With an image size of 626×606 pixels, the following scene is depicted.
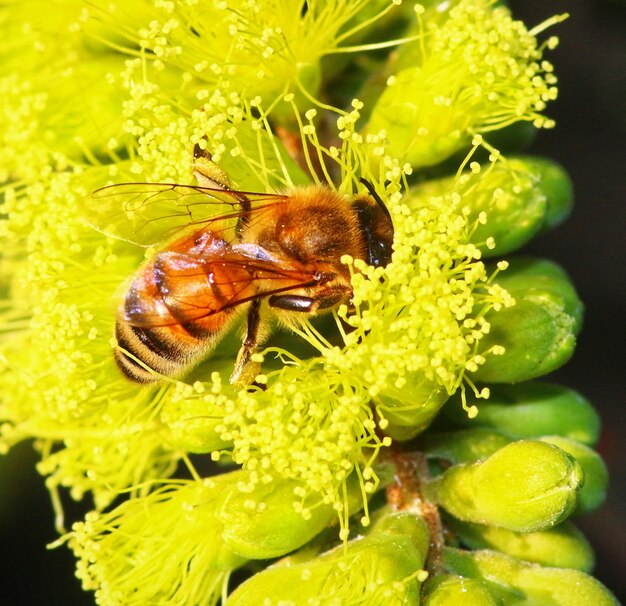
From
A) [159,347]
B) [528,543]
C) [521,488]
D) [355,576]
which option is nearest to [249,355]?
[159,347]

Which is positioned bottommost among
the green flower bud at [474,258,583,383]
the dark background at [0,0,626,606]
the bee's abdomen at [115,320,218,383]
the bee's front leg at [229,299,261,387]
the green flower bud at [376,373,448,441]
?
the dark background at [0,0,626,606]

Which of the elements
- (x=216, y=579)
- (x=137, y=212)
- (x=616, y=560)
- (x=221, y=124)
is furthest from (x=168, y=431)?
(x=616, y=560)

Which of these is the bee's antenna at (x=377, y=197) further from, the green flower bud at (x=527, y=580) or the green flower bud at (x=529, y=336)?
the green flower bud at (x=527, y=580)

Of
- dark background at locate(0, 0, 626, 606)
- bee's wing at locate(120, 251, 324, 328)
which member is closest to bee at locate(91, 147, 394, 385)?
bee's wing at locate(120, 251, 324, 328)

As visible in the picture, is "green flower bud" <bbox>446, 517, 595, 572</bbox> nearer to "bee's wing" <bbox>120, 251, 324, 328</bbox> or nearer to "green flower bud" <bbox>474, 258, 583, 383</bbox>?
"green flower bud" <bbox>474, 258, 583, 383</bbox>

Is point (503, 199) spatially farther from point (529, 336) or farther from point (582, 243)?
point (582, 243)

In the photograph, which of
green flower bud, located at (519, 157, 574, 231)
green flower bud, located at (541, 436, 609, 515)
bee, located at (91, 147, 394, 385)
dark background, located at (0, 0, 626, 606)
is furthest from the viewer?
dark background, located at (0, 0, 626, 606)

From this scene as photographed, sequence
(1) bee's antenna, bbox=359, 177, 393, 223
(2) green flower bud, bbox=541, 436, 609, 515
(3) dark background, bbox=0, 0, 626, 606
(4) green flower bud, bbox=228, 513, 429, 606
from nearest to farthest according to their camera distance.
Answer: (4) green flower bud, bbox=228, 513, 429, 606
(1) bee's antenna, bbox=359, 177, 393, 223
(2) green flower bud, bbox=541, 436, 609, 515
(3) dark background, bbox=0, 0, 626, 606

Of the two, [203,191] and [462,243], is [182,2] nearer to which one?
[203,191]
